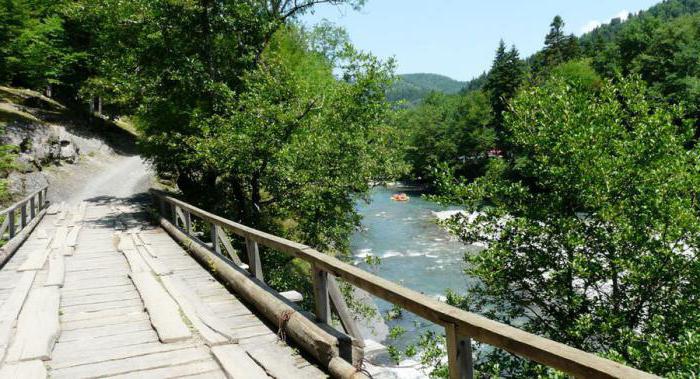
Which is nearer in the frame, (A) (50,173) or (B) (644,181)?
(B) (644,181)

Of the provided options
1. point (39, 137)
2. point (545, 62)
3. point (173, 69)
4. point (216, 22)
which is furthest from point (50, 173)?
point (545, 62)

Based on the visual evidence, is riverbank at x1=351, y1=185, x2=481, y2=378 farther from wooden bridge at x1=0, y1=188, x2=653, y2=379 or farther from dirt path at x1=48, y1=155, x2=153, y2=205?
dirt path at x1=48, y1=155, x2=153, y2=205

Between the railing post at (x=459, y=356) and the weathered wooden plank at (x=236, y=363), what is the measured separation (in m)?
2.06

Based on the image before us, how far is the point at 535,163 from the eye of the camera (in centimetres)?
1081

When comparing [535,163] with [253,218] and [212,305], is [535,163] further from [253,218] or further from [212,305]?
[253,218]

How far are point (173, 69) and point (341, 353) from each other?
1534 centimetres

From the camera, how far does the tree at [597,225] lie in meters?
8.59

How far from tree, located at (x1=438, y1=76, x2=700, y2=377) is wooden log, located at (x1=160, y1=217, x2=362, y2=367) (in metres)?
5.04

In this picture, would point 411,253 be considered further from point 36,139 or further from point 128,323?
point 128,323

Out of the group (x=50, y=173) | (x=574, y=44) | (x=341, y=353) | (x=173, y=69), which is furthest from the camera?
(x=574, y=44)

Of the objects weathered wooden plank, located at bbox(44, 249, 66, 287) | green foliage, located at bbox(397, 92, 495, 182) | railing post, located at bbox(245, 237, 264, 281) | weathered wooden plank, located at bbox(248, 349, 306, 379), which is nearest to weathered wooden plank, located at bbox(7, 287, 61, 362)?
weathered wooden plank, located at bbox(44, 249, 66, 287)

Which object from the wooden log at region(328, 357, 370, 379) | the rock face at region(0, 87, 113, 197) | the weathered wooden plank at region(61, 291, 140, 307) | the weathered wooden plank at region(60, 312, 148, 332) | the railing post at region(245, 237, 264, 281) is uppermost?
the rock face at region(0, 87, 113, 197)

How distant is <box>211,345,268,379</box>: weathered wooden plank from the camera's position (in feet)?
14.7

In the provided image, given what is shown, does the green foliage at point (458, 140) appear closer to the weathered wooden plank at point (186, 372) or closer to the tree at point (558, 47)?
the tree at point (558, 47)
